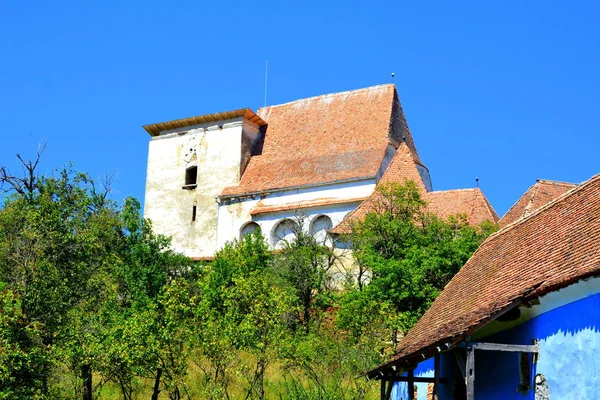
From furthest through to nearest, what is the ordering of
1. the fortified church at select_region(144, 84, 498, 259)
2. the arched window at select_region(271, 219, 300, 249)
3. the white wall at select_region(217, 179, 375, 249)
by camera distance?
the arched window at select_region(271, 219, 300, 249) < the fortified church at select_region(144, 84, 498, 259) < the white wall at select_region(217, 179, 375, 249)

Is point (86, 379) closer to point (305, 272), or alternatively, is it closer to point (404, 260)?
point (404, 260)

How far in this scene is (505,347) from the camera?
13.3 metres

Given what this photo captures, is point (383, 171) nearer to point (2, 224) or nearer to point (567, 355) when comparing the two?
point (2, 224)

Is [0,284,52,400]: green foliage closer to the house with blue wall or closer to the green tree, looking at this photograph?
the green tree

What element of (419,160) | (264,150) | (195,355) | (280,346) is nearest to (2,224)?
(195,355)

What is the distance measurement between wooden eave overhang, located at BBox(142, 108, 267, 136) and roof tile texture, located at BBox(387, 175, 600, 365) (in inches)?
1107

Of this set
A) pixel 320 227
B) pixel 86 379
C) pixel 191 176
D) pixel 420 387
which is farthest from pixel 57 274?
pixel 191 176

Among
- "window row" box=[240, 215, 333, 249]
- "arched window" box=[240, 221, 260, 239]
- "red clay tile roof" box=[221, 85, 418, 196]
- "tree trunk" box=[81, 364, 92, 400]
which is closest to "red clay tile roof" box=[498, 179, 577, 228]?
"red clay tile roof" box=[221, 85, 418, 196]

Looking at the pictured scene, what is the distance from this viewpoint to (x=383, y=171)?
133ft

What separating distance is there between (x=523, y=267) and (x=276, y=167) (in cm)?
2976

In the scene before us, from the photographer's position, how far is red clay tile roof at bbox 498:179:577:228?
29375 millimetres

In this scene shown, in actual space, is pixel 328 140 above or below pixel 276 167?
above

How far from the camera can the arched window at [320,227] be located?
40.5 meters

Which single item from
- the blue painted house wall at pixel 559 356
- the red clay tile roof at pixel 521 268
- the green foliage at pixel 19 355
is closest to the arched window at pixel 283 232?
the green foliage at pixel 19 355
